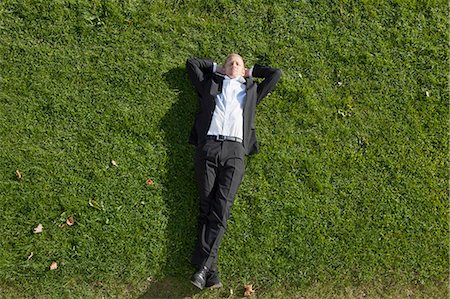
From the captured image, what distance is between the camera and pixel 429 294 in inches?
233

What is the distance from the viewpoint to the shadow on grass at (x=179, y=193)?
216 inches

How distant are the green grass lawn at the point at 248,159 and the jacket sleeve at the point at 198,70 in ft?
0.80

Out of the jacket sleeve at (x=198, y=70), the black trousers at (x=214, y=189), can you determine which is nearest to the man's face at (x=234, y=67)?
the jacket sleeve at (x=198, y=70)

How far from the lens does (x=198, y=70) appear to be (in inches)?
226

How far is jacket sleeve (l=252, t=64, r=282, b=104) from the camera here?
19.1ft

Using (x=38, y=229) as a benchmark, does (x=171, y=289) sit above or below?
below

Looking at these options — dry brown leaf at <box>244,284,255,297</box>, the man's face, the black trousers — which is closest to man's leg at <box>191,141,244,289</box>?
the black trousers

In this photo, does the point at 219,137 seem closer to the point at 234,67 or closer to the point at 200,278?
the point at 234,67

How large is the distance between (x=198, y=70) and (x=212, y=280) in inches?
109

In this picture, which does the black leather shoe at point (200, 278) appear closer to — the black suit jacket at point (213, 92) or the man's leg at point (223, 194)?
the man's leg at point (223, 194)

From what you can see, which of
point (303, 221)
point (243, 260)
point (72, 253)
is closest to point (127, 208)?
point (72, 253)

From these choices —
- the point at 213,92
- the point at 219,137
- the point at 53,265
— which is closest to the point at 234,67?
the point at 213,92

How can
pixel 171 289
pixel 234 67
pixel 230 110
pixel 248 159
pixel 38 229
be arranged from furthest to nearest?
pixel 248 159, pixel 234 67, pixel 230 110, pixel 171 289, pixel 38 229

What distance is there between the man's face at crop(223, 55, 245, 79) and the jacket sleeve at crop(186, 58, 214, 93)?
225 mm
